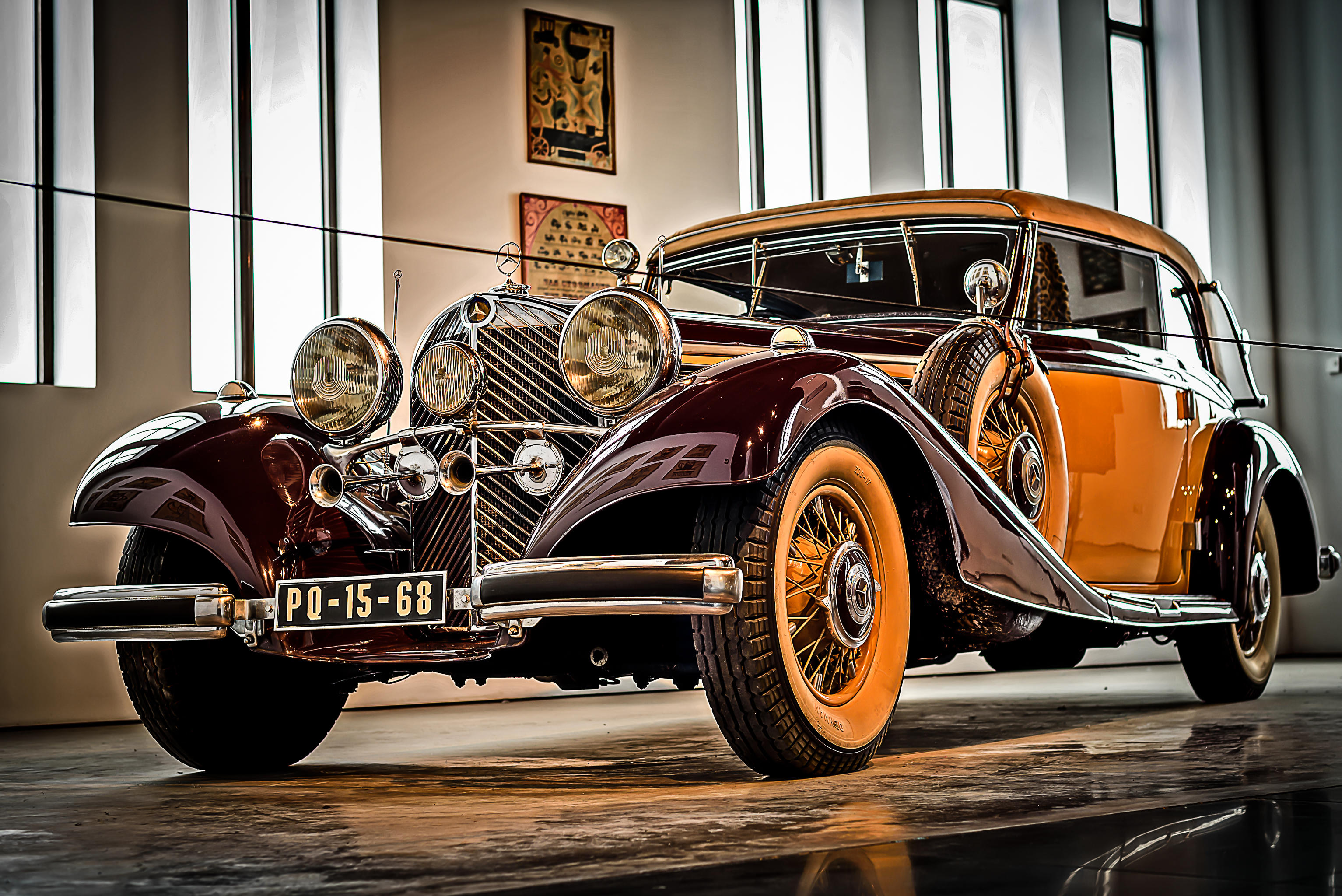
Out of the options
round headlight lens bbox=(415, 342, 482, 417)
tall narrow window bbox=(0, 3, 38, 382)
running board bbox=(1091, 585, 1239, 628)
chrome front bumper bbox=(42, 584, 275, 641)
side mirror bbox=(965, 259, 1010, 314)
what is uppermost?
tall narrow window bbox=(0, 3, 38, 382)

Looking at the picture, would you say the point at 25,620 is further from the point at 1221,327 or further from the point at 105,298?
the point at 1221,327

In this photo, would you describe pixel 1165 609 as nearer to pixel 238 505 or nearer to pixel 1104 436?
pixel 1104 436

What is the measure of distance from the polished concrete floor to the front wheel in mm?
118

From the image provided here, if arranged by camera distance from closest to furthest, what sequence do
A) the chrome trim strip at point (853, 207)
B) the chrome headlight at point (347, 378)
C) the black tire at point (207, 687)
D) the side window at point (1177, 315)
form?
1. the chrome headlight at point (347, 378)
2. the black tire at point (207, 687)
3. the chrome trim strip at point (853, 207)
4. the side window at point (1177, 315)

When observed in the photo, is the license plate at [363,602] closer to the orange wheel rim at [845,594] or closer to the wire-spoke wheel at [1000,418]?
the orange wheel rim at [845,594]

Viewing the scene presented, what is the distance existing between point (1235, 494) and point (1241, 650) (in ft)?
2.53

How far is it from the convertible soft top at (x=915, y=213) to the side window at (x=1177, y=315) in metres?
0.33

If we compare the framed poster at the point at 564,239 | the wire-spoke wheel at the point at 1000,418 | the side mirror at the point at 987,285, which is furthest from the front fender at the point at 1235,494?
the framed poster at the point at 564,239

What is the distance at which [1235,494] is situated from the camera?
5.32 m

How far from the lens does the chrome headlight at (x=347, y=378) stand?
3615 millimetres

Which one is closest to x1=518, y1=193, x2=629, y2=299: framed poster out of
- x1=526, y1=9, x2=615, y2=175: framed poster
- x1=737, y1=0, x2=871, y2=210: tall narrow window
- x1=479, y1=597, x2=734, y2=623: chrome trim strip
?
x1=526, y1=9, x2=615, y2=175: framed poster

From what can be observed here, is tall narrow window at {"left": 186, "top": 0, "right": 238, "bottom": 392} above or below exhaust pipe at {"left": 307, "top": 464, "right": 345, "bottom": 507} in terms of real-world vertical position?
above

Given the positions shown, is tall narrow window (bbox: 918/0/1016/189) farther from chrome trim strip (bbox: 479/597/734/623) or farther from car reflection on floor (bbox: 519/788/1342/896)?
car reflection on floor (bbox: 519/788/1342/896)

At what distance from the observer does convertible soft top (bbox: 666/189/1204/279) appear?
190 inches
